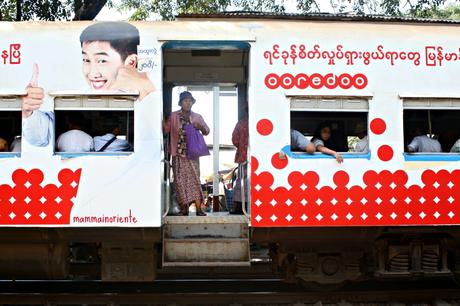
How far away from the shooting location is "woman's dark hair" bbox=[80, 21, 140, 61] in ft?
17.0

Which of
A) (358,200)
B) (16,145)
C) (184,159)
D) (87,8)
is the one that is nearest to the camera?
(358,200)

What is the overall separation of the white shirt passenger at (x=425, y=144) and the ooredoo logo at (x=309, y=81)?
89 cm

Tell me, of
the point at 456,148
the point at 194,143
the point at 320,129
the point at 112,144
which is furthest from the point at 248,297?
the point at 456,148

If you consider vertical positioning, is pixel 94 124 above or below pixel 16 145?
above

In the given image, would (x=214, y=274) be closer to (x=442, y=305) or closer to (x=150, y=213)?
(x=150, y=213)

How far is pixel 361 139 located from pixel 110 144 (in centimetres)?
272

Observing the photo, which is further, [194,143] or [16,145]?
[194,143]

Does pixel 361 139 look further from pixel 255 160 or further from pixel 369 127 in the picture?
pixel 255 160

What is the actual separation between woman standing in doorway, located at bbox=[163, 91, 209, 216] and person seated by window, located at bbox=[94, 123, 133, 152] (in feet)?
2.59

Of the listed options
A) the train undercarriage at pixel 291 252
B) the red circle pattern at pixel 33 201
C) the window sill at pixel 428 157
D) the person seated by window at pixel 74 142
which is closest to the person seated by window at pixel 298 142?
the train undercarriage at pixel 291 252

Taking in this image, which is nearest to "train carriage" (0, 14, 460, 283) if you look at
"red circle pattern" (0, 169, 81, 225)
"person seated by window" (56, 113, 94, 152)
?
"red circle pattern" (0, 169, 81, 225)

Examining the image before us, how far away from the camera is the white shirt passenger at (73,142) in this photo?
5.20m

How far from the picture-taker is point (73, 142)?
5215 millimetres

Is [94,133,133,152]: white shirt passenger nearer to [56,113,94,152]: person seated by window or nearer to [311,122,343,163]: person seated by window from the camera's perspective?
[56,113,94,152]: person seated by window
